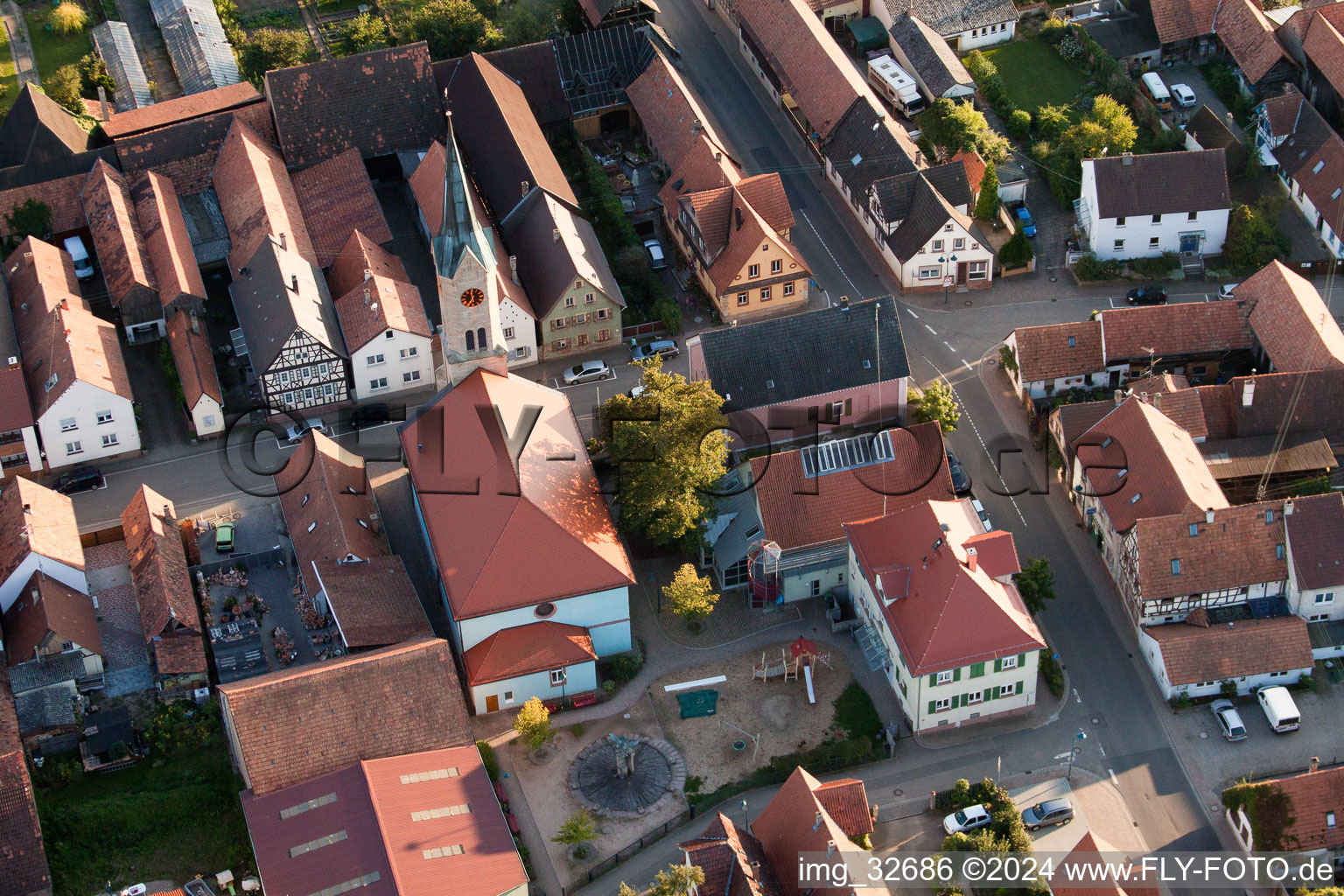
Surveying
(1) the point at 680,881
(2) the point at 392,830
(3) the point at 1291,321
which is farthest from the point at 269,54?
(1) the point at 680,881

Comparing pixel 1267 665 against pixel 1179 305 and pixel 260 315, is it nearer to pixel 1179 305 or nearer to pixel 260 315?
pixel 1179 305

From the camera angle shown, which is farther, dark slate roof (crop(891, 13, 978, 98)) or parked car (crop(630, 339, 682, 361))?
dark slate roof (crop(891, 13, 978, 98))

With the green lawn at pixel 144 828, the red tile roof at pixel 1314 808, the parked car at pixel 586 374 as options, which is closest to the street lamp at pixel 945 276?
the parked car at pixel 586 374

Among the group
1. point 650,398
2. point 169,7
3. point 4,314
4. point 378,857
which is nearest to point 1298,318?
point 650,398

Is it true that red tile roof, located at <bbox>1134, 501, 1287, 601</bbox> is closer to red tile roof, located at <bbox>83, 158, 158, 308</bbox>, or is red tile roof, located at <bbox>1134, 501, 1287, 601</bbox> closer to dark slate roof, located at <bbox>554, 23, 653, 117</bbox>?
dark slate roof, located at <bbox>554, 23, 653, 117</bbox>

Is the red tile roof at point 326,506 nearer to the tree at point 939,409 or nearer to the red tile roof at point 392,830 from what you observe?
the red tile roof at point 392,830

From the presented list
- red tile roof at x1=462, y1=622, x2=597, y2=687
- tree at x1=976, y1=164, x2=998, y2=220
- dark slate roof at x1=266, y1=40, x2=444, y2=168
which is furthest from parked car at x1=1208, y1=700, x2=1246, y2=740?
dark slate roof at x1=266, y1=40, x2=444, y2=168
